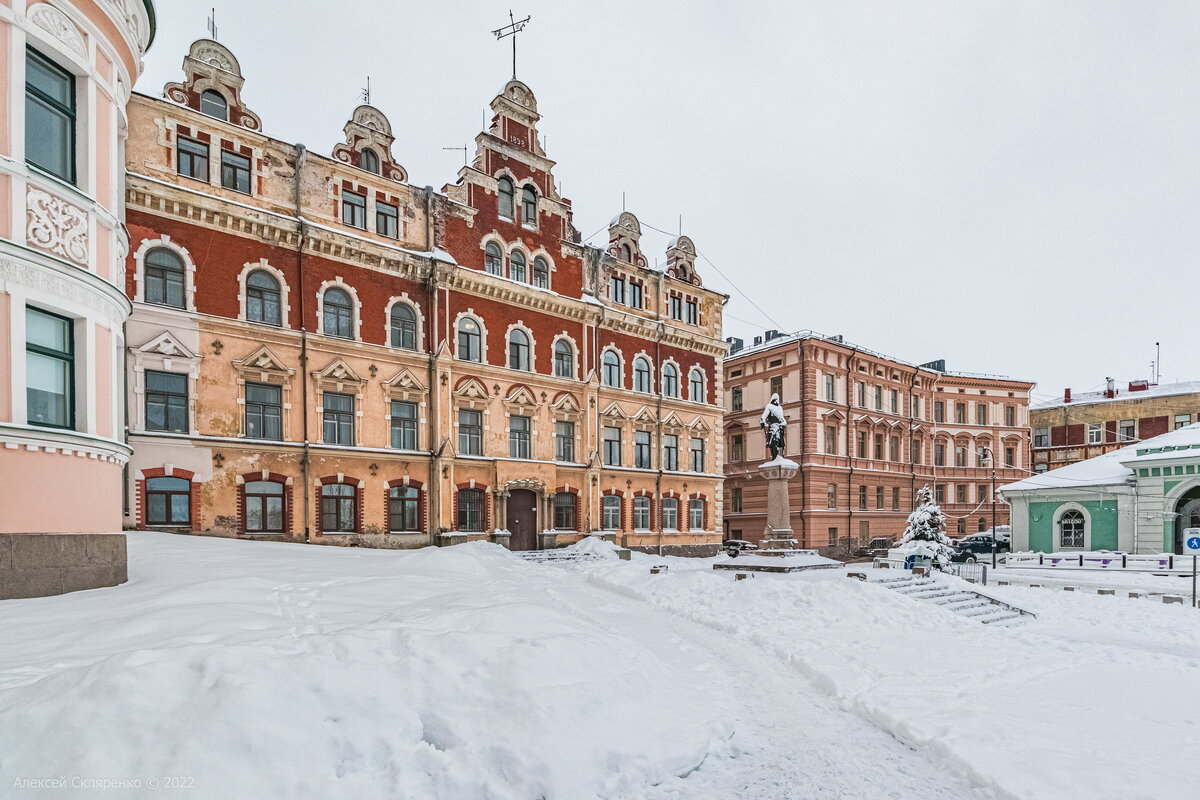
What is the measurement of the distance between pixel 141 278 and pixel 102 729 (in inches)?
703

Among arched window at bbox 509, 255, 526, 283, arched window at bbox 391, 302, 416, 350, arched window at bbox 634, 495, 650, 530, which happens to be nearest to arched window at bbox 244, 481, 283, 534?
arched window at bbox 391, 302, 416, 350

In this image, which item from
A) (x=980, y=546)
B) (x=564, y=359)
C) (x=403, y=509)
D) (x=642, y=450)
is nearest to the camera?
(x=403, y=509)

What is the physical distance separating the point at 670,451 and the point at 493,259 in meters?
13.1

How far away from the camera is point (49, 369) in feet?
31.2

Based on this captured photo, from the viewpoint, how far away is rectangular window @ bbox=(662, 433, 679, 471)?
31.7 m

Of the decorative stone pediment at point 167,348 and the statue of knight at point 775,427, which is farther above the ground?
the decorative stone pediment at point 167,348

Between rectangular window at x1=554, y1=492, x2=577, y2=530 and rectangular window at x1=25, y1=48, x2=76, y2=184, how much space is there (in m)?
20.2

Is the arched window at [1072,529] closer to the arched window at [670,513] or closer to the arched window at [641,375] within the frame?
the arched window at [670,513]

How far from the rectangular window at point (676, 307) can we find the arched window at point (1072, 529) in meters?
24.7

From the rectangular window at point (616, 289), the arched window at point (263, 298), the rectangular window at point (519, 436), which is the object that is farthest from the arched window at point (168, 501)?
the rectangular window at point (616, 289)

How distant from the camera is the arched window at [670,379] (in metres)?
32.1

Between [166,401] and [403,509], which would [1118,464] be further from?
[166,401]

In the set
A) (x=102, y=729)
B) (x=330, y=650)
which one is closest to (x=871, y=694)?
(x=330, y=650)

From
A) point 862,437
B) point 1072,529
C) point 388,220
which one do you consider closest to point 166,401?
point 388,220
